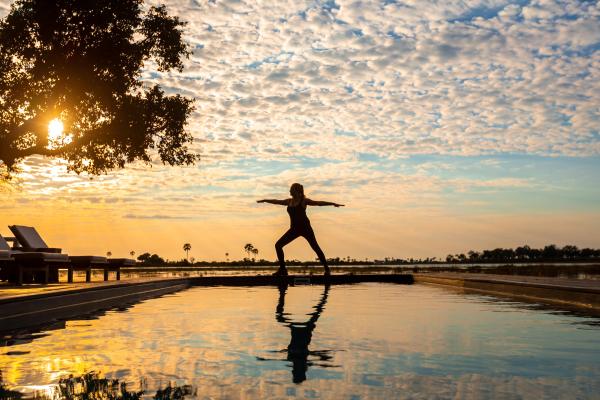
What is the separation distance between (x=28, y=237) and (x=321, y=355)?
1985 cm

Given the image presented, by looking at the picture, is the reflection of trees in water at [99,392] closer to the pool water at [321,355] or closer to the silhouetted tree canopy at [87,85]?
the pool water at [321,355]

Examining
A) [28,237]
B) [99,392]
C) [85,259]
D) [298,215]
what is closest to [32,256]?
[85,259]

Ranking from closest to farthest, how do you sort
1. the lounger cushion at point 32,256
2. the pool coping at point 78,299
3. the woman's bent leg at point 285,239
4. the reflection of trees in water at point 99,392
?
the reflection of trees in water at point 99,392, the pool coping at point 78,299, the lounger cushion at point 32,256, the woman's bent leg at point 285,239

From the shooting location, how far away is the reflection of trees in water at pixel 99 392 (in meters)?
4.82

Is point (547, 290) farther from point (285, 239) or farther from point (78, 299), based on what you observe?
point (78, 299)

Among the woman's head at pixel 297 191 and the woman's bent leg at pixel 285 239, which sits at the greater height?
the woman's head at pixel 297 191

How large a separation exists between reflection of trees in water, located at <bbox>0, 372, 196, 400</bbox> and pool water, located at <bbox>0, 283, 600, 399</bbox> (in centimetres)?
5

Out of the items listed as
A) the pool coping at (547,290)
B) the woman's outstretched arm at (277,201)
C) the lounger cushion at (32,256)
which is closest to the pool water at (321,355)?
the pool coping at (547,290)

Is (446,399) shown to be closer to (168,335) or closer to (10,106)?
(168,335)

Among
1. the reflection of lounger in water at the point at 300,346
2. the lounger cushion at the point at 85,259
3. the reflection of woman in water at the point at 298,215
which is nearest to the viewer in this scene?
the reflection of lounger in water at the point at 300,346

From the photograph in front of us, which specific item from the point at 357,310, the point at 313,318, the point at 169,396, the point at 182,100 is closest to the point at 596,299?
the point at 357,310

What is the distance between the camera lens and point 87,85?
67.1 ft

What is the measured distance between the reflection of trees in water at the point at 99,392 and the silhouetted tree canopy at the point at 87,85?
16426 millimetres

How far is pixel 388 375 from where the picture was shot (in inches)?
228
